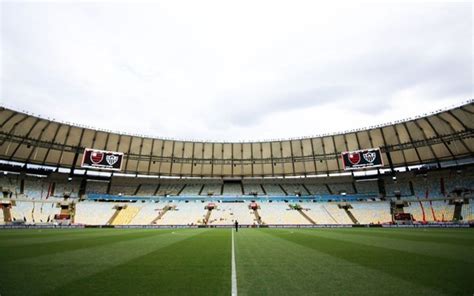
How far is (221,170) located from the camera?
52.7 m

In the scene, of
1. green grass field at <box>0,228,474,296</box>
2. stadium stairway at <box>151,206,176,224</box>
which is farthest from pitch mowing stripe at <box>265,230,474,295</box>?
stadium stairway at <box>151,206,176,224</box>

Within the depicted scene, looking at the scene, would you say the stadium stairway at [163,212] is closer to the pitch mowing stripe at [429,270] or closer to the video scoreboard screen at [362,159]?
the video scoreboard screen at [362,159]

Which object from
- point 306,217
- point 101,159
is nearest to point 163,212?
point 101,159

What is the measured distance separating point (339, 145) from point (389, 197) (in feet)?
40.1

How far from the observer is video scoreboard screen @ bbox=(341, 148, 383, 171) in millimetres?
41594

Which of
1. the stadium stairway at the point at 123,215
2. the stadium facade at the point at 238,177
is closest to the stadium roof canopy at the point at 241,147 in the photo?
the stadium facade at the point at 238,177

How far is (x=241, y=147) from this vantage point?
5178 centimetres

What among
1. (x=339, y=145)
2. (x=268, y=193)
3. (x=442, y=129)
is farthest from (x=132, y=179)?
(x=442, y=129)

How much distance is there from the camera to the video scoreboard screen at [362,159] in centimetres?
4159

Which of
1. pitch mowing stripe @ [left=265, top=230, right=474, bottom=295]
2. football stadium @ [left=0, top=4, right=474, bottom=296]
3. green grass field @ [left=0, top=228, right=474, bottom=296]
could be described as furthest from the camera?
football stadium @ [left=0, top=4, right=474, bottom=296]

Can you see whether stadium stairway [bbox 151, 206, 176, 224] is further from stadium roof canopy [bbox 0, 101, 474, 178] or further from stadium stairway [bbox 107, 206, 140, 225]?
stadium roof canopy [bbox 0, 101, 474, 178]

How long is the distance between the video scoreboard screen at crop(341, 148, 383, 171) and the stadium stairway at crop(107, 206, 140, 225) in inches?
1441

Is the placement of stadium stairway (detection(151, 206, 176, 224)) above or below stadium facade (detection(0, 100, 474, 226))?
below

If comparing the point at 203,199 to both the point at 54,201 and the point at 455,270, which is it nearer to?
the point at 54,201
